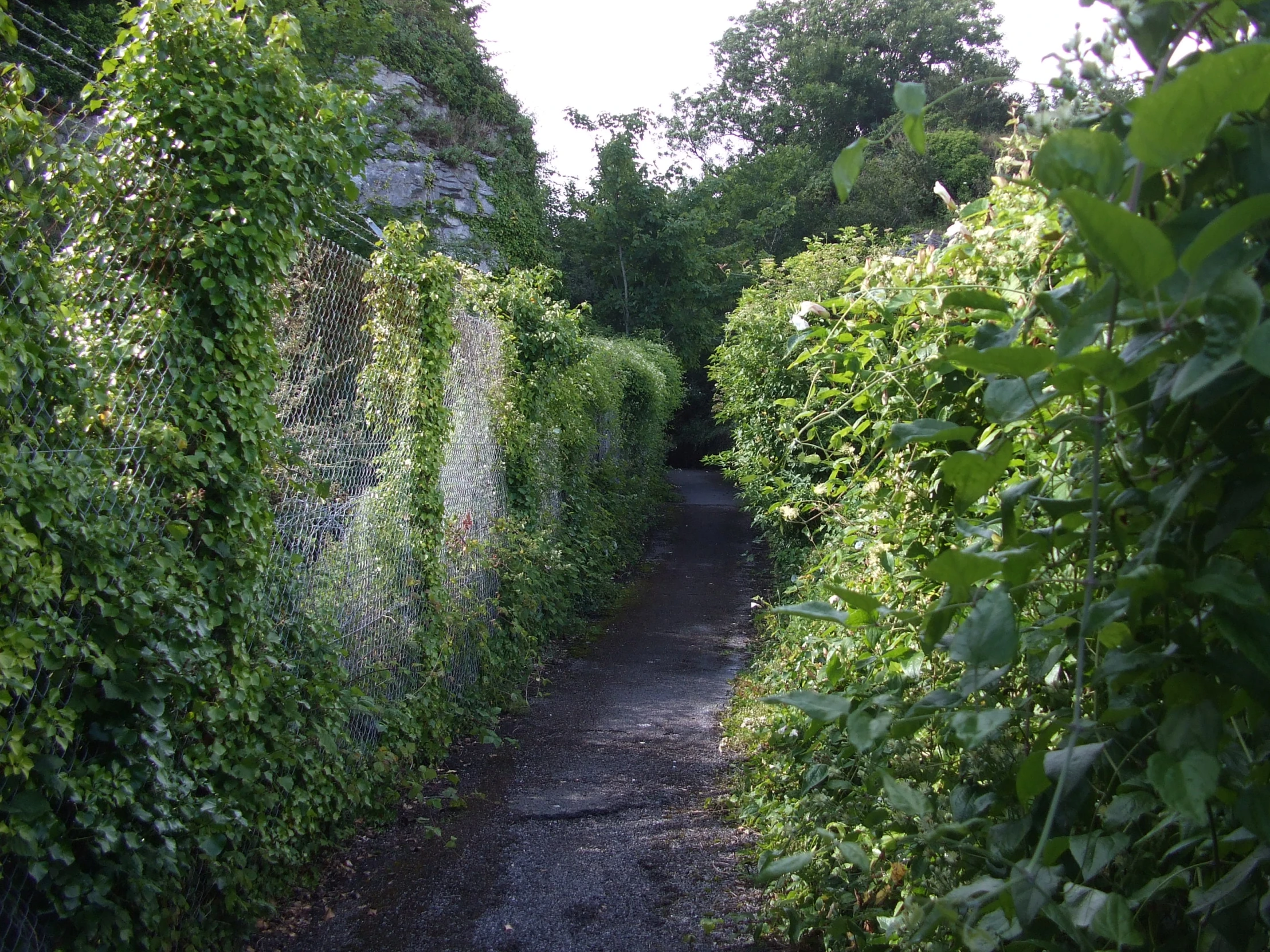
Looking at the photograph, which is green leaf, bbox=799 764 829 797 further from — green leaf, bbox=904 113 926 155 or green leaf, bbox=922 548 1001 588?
green leaf, bbox=904 113 926 155

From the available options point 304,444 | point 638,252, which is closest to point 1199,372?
point 304,444

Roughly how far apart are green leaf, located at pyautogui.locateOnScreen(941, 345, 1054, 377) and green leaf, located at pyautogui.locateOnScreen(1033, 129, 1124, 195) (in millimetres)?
147

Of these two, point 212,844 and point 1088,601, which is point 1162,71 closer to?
point 1088,601

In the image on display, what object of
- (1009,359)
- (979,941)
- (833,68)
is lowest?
(979,941)

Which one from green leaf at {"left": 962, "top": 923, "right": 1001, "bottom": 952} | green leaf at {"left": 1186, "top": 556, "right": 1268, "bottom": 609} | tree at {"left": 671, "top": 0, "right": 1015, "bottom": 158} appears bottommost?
green leaf at {"left": 962, "top": 923, "right": 1001, "bottom": 952}

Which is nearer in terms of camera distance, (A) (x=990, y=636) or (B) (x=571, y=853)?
(A) (x=990, y=636)

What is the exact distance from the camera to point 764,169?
30.9m

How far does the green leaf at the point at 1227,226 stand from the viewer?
71 centimetres

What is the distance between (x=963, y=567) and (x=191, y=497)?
2937mm

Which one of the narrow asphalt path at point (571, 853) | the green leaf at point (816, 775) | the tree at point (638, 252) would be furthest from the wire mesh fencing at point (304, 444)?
the tree at point (638, 252)

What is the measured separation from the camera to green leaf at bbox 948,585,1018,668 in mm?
863

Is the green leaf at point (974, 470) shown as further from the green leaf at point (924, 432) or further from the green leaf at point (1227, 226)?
the green leaf at point (1227, 226)

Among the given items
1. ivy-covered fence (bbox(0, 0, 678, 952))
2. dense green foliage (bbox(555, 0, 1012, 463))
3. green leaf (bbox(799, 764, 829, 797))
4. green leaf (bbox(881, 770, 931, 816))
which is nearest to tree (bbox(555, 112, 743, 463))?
dense green foliage (bbox(555, 0, 1012, 463))

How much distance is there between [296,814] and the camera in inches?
146
